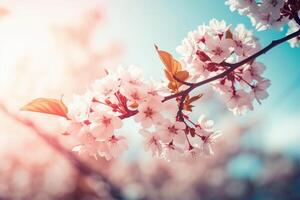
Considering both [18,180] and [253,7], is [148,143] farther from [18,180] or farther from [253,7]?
[18,180]

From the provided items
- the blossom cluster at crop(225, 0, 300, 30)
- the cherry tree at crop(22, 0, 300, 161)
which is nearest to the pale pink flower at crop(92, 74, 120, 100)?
the cherry tree at crop(22, 0, 300, 161)

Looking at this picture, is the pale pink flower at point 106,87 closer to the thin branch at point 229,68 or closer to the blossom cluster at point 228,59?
the thin branch at point 229,68

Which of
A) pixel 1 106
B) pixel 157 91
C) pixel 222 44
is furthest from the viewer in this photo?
pixel 1 106

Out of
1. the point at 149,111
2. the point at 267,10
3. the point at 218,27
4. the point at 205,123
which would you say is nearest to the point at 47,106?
the point at 149,111

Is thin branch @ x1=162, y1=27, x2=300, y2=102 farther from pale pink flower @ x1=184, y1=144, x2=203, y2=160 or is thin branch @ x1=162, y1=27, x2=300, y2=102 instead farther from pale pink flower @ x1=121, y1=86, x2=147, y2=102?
pale pink flower @ x1=184, y1=144, x2=203, y2=160

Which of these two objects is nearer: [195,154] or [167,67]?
[167,67]

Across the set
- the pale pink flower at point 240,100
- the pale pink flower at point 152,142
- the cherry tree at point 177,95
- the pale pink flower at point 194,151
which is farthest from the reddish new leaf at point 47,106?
the pale pink flower at point 240,100

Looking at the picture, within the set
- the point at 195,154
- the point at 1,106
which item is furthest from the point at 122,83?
the point at 1,106
